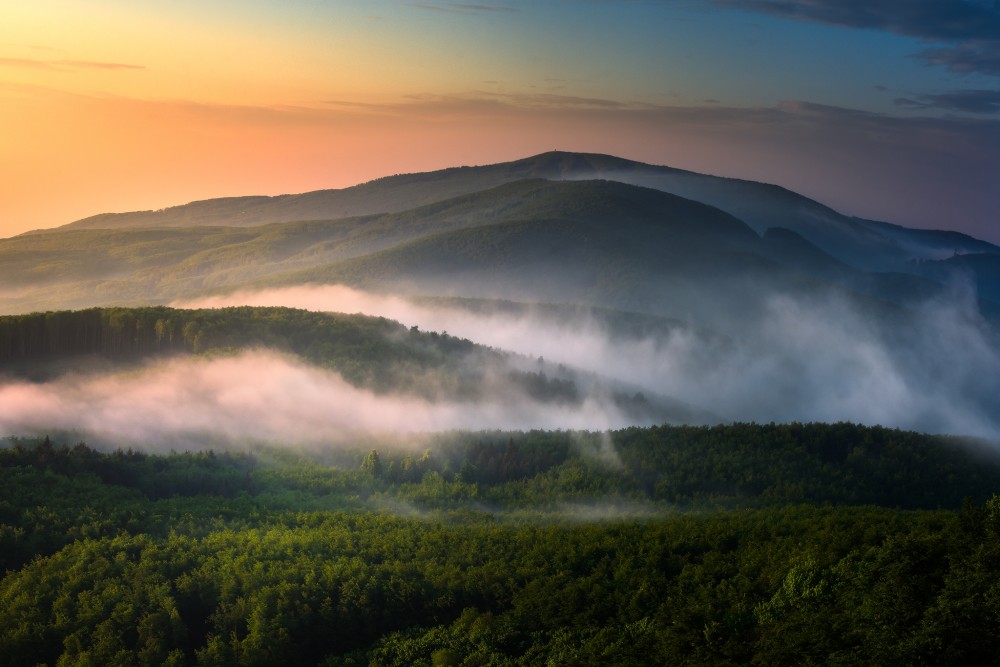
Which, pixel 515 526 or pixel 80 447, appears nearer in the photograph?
pixel 515 526

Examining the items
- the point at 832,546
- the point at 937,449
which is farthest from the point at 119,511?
the point at 937,449

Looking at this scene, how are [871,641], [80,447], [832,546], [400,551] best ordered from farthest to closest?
[80,447] → [400,551] → [832,546] → [871,641]

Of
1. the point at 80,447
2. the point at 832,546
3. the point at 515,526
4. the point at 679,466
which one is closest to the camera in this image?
the point at 832,546

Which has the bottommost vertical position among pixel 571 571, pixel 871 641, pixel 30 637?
pixel 30 637

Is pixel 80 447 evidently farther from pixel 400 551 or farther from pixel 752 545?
pixel 752 545

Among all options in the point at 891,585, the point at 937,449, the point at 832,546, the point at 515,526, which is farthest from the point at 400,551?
the point at 937,449

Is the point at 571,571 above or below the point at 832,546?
below
